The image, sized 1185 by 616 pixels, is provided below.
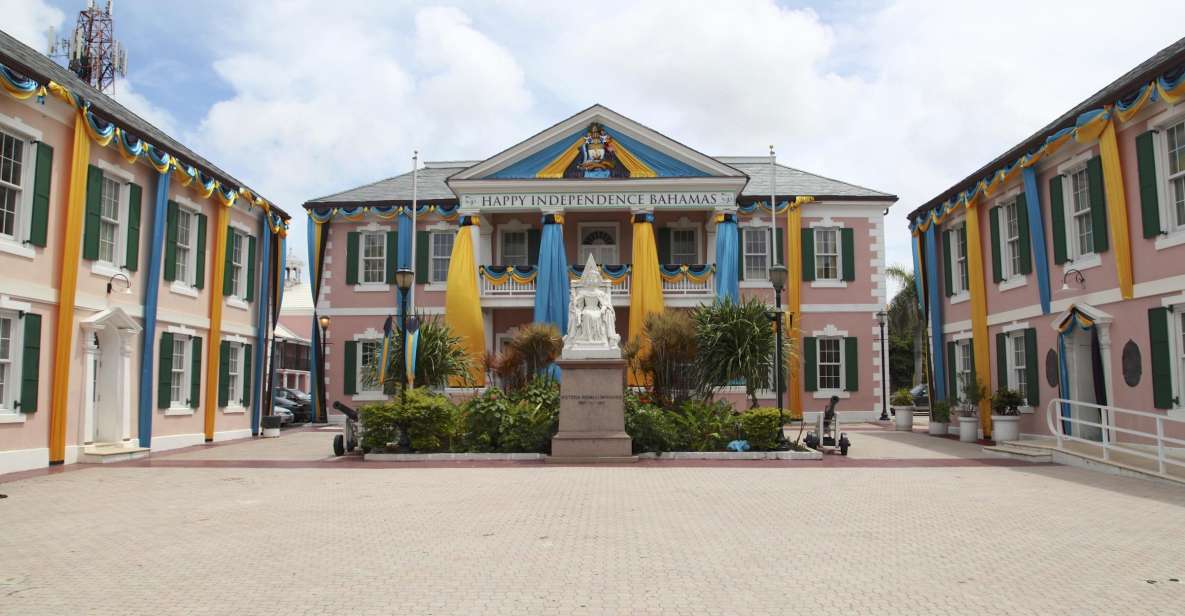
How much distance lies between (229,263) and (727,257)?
13.3m

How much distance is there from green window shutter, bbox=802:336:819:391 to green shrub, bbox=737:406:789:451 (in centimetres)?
1131

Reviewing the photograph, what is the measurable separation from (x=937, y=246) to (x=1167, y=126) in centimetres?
901

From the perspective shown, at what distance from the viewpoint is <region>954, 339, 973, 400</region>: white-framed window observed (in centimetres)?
2134

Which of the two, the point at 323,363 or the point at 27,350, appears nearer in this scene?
the point at 27,350

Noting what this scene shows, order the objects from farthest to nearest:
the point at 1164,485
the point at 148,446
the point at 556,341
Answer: the point at 556,341 < the point at 148,446 < the point at 1164,485

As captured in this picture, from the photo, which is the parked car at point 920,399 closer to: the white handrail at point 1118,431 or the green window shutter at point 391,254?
the white handrail at point 1118,431

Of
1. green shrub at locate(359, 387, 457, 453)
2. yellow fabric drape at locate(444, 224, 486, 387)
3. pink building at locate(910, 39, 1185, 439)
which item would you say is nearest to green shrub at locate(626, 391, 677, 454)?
green shrub at locate(359, 387, 457, 453)

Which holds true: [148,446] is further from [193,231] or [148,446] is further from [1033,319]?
[1033,319]

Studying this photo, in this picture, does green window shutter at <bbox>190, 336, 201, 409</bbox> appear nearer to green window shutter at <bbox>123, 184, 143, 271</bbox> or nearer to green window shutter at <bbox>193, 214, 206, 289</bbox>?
green window shutter at <bbox>193, 214, 206, 289</bbox>

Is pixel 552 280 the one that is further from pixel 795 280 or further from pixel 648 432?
pixel 648 432

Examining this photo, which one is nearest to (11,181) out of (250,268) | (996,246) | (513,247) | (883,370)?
(250,268)

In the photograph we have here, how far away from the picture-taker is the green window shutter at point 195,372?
1881cm

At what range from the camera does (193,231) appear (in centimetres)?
1917

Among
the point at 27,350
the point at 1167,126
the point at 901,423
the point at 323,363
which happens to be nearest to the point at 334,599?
the point at 27,350
